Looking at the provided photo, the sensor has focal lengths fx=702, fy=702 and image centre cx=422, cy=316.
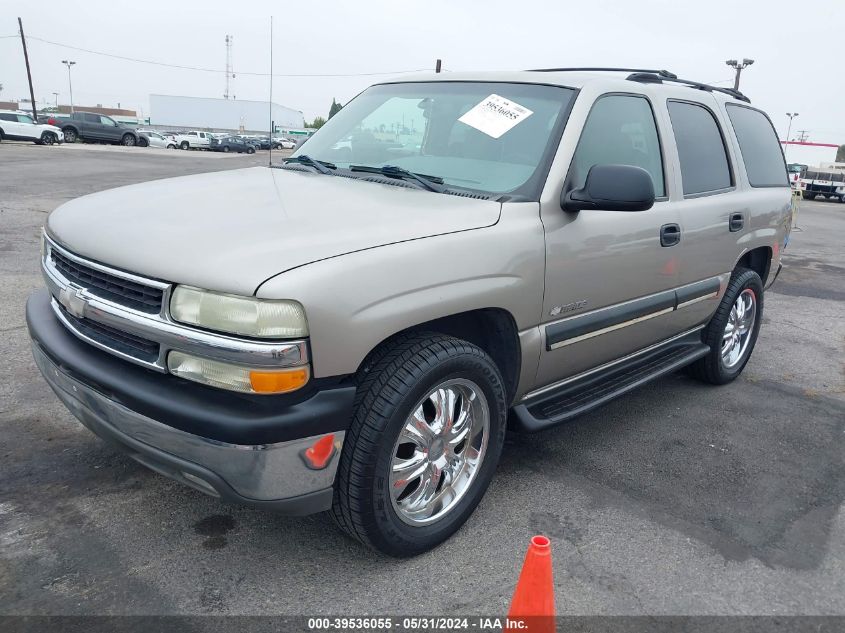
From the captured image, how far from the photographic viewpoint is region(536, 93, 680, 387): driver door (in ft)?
9.71

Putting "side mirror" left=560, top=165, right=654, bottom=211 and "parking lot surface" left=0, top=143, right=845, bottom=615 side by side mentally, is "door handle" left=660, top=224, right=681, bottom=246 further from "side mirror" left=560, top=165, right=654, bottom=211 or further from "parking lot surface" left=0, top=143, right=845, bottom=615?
"parking lot surface" left=0, top=143, right=845, bottom=615

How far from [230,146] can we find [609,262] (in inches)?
1808

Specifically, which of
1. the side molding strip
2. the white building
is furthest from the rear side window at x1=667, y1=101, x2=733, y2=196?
the white building

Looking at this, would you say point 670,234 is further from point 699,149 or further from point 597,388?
point 597,388

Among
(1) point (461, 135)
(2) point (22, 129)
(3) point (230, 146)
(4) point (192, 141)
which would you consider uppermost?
(1) point (461, 135)

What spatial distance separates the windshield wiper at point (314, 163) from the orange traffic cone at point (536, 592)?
211 cm

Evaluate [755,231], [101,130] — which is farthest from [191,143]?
[755,231]

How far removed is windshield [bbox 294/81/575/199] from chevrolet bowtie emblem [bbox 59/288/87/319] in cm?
141

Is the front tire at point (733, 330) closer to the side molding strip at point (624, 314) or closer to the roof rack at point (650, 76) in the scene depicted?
the side molding strip at point (624, 314)

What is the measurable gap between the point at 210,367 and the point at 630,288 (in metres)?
2.07

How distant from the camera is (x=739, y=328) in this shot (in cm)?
484

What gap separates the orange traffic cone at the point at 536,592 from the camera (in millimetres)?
1901

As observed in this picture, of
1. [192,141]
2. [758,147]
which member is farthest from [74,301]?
[192,141]

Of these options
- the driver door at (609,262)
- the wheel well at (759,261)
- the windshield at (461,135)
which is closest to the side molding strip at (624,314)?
the driver door at (609,262)
